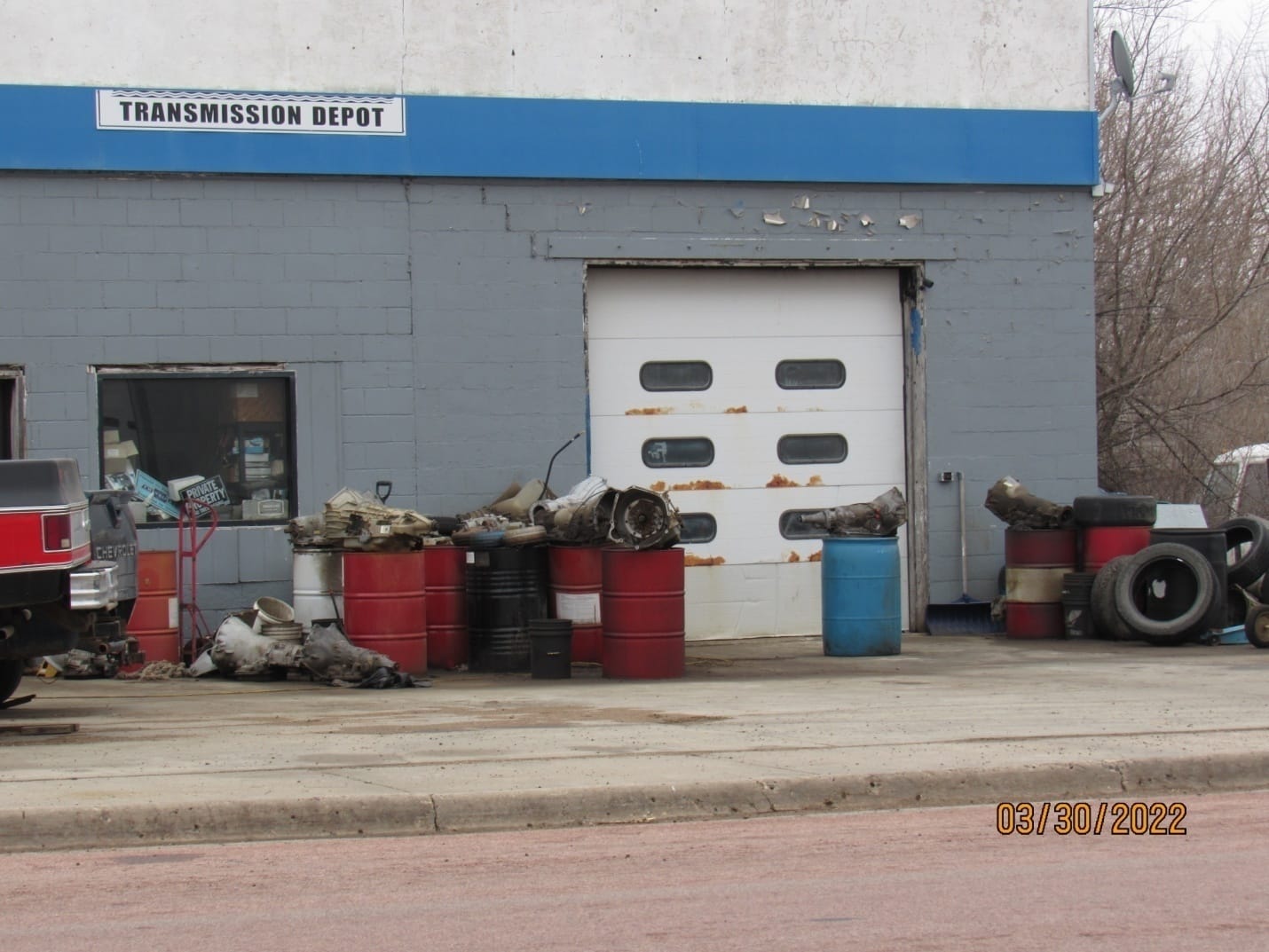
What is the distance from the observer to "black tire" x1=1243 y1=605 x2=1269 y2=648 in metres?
14.6

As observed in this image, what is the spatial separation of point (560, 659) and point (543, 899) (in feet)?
23.1

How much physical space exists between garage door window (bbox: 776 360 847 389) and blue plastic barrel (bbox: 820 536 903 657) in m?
2.53

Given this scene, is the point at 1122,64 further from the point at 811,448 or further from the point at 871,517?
the point at 871,517

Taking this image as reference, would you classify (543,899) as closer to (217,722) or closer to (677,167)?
(217,722)

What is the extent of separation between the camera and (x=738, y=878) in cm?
635

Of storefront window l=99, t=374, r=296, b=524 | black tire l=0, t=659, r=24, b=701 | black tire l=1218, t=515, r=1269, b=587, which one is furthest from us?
black tire l=1218, t=515, r=1269, b=587

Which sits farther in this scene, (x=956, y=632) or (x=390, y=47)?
(x=956, y=632)

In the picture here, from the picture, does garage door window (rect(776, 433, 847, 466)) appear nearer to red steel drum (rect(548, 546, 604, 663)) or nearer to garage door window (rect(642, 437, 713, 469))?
garage door window (rect(642, 437, 713, 469))

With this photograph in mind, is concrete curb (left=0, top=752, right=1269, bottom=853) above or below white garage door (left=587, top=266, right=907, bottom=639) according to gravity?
below

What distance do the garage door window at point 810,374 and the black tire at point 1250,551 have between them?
13.1ft

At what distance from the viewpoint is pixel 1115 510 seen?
51.7 ft

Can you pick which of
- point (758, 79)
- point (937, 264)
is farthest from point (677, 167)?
point (937, 264)

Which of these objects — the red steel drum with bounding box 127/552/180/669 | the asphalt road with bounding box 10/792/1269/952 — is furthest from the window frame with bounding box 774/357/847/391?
the asphalt road with bounding box 10/792/1269/952
